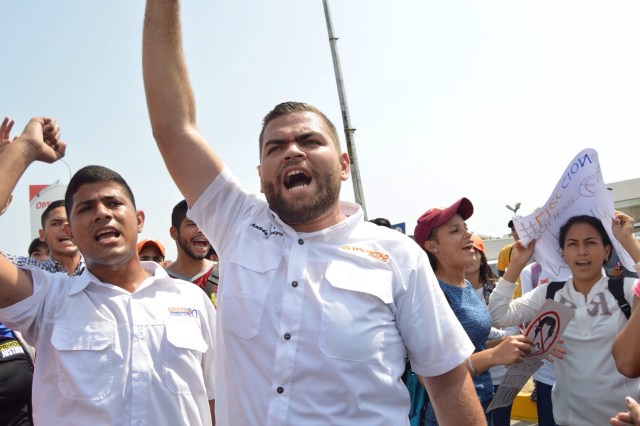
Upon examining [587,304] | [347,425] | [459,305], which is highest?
[347,425]

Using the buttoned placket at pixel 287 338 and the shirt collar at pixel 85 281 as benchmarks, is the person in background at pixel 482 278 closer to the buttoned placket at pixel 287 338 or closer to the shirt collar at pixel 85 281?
the shirt collar at pixel 85 281

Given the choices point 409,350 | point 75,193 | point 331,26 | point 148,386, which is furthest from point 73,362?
point 331,26

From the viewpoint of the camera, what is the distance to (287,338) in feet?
5.82

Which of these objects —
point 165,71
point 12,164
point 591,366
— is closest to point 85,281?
point 12,164

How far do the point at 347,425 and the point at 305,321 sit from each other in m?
0.35

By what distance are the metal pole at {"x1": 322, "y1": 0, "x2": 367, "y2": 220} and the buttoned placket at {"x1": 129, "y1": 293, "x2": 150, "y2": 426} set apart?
322 inches

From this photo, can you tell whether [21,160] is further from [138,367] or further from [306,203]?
[306,203]

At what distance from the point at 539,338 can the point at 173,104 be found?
7.97ft

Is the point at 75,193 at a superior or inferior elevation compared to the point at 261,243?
superior

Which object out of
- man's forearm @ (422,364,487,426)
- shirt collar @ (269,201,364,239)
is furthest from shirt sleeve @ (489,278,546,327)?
shirt collar @ (269,201,364,239)

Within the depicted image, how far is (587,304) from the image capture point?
3.60 m

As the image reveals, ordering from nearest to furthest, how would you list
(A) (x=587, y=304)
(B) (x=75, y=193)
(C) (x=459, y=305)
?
1. (B) (x=75, y=193)
2. (C) (x=459, y=305)
3. (A) (x=587, y=304)

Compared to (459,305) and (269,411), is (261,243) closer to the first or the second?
(269,411)

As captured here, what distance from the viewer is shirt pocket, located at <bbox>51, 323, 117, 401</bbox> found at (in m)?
2.18
